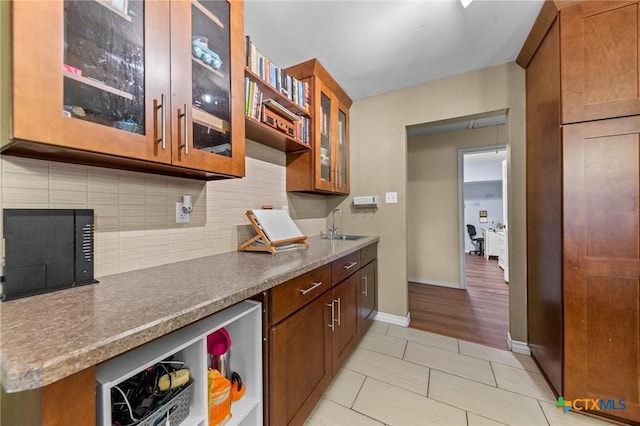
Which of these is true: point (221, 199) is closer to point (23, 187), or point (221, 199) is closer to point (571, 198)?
point (23, 187)

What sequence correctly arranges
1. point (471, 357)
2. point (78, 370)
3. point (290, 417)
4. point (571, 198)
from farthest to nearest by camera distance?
point (471, 357)
point (571, 198)
point (290, 417)
point (78, 370)

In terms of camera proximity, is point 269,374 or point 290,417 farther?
point 290,417

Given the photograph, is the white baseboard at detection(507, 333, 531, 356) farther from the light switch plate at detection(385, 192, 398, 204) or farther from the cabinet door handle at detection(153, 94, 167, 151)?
the cabinet door handle at detection(153, 94, 167, 151)

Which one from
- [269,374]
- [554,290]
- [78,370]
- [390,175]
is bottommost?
[269,374]

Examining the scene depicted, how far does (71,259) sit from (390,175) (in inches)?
96.2

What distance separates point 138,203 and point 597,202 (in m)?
2.42

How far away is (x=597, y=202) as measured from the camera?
1.33 meters

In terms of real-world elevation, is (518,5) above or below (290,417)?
above

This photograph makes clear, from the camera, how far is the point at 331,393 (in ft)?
5.08

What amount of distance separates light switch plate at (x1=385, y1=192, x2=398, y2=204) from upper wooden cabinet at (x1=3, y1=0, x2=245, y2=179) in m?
1.76

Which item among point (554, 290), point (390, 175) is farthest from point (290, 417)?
point (390, 175)

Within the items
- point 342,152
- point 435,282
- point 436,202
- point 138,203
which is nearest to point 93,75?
point 138,203

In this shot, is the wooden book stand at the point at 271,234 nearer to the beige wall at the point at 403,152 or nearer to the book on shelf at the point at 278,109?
the book on shelf at the point at 278,109

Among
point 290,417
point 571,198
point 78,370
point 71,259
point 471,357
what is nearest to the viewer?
point 78,370
